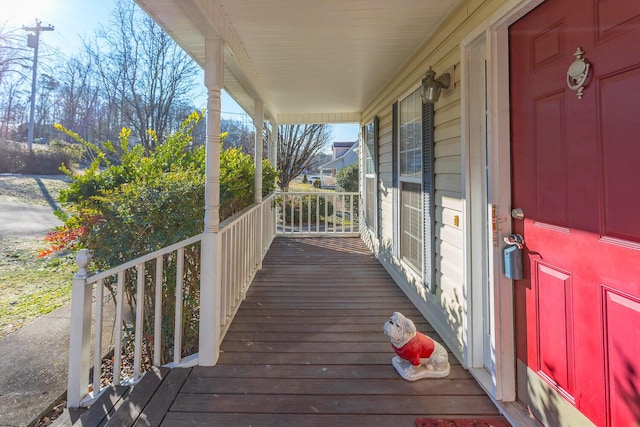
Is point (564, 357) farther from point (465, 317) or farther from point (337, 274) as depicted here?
point (337, 274)

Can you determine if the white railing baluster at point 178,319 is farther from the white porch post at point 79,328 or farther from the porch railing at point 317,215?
the porch railing at point 317,215

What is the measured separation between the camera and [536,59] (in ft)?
4.93

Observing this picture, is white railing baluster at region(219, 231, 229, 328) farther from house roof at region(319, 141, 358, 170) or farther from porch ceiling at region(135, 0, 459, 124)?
house roof at region(319, 141, 358, 170)

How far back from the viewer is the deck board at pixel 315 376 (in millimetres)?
1645

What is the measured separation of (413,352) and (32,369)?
316cm

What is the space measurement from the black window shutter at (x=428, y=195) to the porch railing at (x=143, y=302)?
1.70 metres

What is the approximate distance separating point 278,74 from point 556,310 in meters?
3.57

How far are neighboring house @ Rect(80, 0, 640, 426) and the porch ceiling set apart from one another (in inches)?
0.7

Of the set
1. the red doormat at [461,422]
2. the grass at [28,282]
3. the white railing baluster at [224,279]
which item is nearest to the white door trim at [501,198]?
the red doormat at [461,422]

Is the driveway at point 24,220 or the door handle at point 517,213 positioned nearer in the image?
the door handle at point 517,213

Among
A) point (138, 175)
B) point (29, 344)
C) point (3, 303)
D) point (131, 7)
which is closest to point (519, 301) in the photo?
point (138, 175)

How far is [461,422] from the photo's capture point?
158cm

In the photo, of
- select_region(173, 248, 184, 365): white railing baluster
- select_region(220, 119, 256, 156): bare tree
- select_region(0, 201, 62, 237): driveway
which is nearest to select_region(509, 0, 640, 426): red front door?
select_region(173, 248, 184, 365): white railing baluster

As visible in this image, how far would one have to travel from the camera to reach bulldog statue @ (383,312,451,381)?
1875 mm
